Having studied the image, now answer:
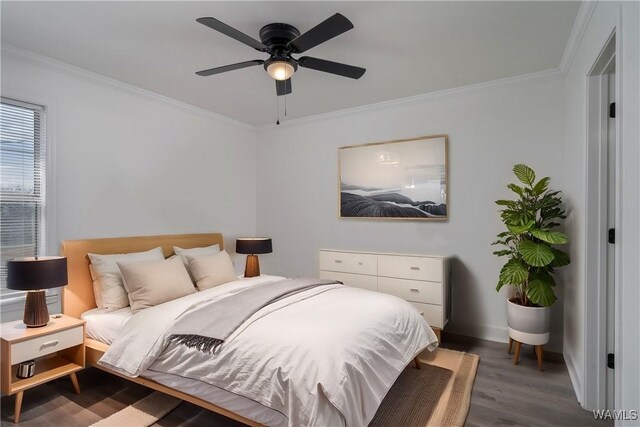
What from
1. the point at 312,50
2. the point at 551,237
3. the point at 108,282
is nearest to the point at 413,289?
the point at 551,237

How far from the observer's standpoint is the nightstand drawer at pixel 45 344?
2.17 metres

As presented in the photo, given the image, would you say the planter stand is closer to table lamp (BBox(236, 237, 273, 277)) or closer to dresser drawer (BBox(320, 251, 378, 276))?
dresser drawer (BBox(320, 251, 378, 276))

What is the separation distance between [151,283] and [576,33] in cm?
367

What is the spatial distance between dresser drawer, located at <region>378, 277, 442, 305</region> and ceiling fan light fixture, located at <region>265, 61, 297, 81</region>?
7.61ft

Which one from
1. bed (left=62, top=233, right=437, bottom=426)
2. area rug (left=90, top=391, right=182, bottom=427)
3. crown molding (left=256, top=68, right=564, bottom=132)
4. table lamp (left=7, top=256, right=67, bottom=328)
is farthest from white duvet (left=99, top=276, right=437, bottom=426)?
crown molding (left=256, top=68, right=564, bottom=132)

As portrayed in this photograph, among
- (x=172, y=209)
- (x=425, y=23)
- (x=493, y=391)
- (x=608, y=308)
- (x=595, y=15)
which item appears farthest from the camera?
(x=172, y=209)

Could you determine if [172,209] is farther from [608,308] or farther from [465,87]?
[608,308]

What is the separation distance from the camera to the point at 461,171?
359cm

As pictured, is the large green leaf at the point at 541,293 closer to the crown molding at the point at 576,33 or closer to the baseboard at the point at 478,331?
the baseboard at the point at 478,331

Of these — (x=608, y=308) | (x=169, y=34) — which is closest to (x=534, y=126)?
(x=608, y=308)

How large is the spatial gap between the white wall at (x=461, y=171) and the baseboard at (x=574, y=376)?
302 mm

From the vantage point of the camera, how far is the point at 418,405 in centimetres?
229

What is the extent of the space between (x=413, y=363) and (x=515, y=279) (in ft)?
3.59
